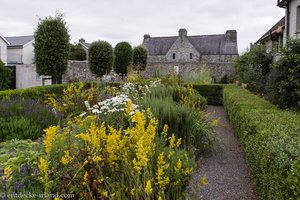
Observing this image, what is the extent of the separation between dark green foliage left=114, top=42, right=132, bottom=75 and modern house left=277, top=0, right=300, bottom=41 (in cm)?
1078

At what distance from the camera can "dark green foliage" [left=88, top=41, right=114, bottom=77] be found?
57.9ft

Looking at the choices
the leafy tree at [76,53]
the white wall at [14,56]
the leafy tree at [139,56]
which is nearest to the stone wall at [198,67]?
the leafy tree at [139,56]

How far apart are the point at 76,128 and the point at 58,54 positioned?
9614mm

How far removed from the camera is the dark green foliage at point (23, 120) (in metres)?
4.96

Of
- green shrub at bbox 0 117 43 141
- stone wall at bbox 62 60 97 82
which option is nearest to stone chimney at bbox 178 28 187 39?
stone wall at bbox 62 60 97 82

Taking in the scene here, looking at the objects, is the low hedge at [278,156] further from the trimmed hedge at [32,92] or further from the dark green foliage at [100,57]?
the dark green foliage at [100,57]

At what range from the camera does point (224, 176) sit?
4.05 metres

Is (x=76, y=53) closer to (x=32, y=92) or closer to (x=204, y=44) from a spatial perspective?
(x=204, y=44)

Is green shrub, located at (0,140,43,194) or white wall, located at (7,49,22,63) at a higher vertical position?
white wall, located at (7,49,22,63)

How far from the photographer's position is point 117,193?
2262 millimetres

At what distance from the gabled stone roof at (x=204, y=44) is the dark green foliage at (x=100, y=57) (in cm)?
2421

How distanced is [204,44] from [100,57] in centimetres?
2594

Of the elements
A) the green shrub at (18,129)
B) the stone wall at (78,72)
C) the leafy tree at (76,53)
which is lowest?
the green shrub at (18,129)

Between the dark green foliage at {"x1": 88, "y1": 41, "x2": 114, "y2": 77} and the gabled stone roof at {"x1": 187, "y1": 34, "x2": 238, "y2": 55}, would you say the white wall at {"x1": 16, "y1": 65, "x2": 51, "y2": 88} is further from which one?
the gabled stone roof at {"x1": 187, "y1": 34, "x2": 238, "y2": 55}
